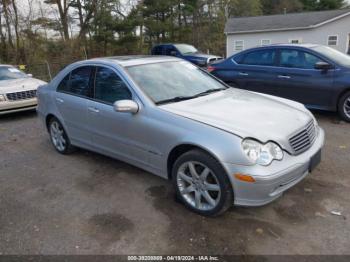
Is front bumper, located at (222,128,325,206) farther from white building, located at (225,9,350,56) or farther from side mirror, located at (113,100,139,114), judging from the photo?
white building, located at (225,9,350,56)

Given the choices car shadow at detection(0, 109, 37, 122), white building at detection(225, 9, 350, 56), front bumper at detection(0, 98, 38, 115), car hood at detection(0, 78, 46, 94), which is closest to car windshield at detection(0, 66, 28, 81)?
car hood at detection(0, 78, 46, 94)

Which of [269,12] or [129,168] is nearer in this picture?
[129,168]

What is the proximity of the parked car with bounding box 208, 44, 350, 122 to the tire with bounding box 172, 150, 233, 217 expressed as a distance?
4.13m

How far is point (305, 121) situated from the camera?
3432 millimetres

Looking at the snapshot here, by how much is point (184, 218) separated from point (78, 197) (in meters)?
1.37

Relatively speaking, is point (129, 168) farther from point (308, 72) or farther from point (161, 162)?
point (308, 72)

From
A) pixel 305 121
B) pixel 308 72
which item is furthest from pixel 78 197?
pixel 308 72

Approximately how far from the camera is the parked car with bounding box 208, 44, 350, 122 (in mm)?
6047

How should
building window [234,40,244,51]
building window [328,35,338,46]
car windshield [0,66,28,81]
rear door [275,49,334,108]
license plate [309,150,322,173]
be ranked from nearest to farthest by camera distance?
license plate [309,150,322,173], rear door [275,49,334,108], car windshield [0,66,28,81], building window [328,35,338,46], building window [234,40,244,51]

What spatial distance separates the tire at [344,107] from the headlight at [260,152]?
387 cm

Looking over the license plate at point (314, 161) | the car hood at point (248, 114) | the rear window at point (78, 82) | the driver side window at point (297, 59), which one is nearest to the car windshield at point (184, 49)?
the driver side window at point (297, 59)

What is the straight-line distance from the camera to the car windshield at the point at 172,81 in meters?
3.74

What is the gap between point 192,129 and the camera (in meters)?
3.12

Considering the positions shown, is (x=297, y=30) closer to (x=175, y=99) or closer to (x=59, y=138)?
(x=59, y=138)
